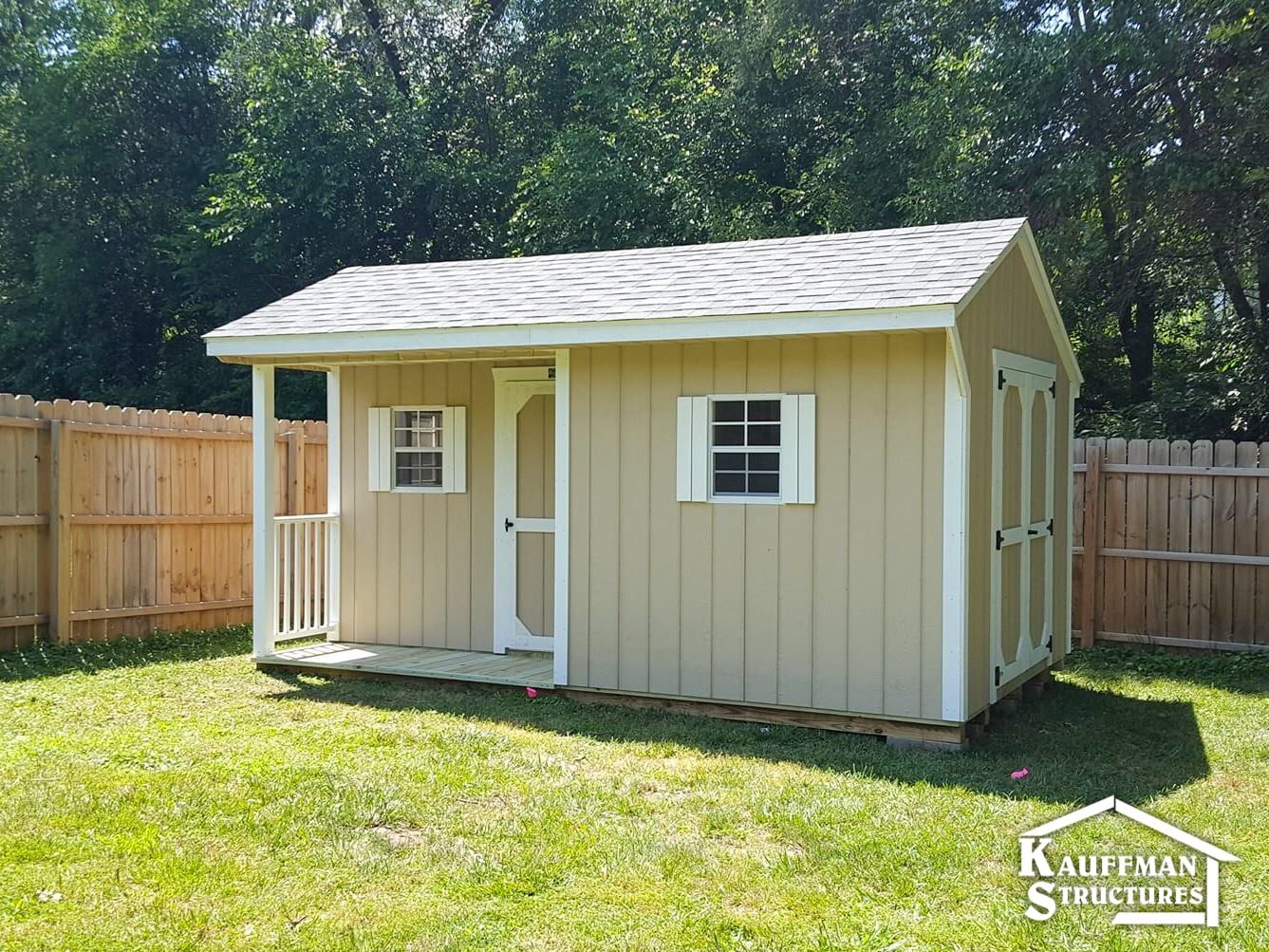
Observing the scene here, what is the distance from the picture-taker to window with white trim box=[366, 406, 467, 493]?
8.80 meters

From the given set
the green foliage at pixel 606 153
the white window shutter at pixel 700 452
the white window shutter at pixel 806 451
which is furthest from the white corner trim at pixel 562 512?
the green foliage at pixel 606 153

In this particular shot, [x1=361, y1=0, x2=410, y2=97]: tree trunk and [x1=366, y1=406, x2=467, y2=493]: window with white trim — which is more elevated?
[x1=361, y1=0, x2=410, y2=97]: tree trunk

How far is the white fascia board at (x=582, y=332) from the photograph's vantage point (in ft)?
20.4

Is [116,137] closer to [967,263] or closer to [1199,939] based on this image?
[967,263]

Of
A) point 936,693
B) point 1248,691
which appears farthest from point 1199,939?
point 1248,691

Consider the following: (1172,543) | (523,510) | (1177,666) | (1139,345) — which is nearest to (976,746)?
(1177,666)

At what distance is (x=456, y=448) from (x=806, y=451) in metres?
3.02

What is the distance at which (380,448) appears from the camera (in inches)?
353

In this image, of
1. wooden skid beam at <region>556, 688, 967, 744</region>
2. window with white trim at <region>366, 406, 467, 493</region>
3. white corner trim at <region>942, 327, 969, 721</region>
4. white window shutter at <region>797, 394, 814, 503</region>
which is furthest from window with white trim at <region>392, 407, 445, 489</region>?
white corner trim at <region>942, 327, 969, 721</region>

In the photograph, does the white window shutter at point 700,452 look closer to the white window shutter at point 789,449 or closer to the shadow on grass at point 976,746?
the white window shutter at point 789,449

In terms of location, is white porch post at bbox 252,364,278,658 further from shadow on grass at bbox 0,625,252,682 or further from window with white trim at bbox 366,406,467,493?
shadow on grass at bbox 0,625,252,682

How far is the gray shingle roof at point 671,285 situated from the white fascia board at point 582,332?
0.14 feet

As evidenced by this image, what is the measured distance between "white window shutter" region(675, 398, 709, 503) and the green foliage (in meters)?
6.51

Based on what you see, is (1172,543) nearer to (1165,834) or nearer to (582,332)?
(1165,834)
